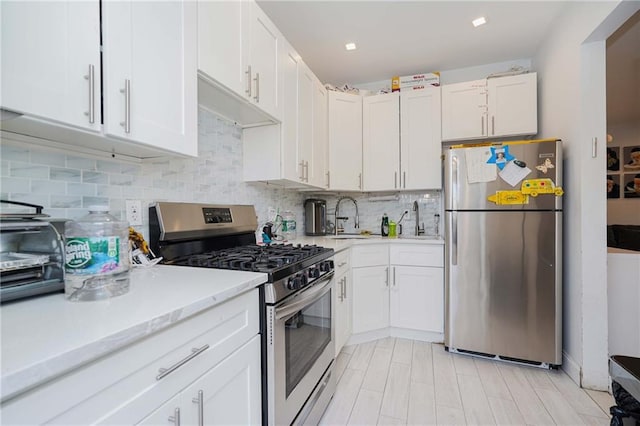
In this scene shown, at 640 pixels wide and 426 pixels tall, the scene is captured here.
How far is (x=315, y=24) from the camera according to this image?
7.38 ft

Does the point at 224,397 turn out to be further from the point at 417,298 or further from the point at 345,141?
the point at 345,141

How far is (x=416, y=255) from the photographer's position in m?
2.59

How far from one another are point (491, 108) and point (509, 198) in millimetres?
1005

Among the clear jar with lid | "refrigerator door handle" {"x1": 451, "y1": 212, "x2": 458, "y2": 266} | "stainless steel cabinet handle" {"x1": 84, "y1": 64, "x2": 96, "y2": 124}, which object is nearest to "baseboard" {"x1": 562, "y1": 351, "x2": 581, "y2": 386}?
"refrigerator door handle" {"x1": 451, "y1": 212, "x2": 458, "y2": 266}

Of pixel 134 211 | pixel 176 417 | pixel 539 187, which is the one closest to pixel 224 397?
pixel 176 417

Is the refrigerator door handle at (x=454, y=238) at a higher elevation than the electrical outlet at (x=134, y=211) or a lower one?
lower

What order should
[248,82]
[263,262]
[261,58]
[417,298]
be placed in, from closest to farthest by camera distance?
[263,262] < [248,82] < [261,58] < [417,298]

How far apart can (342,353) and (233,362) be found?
1.64 meters

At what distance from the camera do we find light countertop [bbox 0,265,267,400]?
46 cm

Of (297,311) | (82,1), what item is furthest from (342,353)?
(82,1)

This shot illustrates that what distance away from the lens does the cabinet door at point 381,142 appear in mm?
2928

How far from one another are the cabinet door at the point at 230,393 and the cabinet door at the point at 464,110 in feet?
8.49

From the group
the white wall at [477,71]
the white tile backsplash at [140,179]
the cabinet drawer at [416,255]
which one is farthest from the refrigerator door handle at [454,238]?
the white wall at [477,71]

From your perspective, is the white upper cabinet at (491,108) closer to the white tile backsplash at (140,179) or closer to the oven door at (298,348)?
the white tile backsplash at (140,179)
